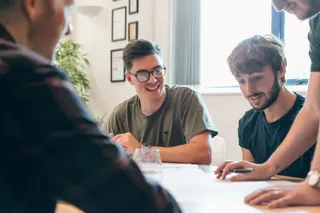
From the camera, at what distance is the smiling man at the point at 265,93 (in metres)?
1.96

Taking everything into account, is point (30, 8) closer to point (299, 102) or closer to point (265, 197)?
point (265, 197)

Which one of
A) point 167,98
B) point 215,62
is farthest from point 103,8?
point 167,98

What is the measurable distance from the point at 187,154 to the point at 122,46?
2650 millimetres

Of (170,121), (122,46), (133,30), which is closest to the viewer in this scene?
(170,121)

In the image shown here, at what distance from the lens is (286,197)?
1.04 m

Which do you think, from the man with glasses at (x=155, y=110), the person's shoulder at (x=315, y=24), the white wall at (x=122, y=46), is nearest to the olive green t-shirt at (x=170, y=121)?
the man with glasses at (x=155, y=110)

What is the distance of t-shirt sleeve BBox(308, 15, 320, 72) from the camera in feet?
5.20

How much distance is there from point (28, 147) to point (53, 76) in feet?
0.25

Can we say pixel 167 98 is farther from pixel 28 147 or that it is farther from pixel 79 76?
pixel 79 76

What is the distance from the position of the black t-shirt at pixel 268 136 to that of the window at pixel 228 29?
1.72 meters

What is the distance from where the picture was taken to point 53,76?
0.42 metres

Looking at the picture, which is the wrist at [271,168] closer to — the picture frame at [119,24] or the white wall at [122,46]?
the white wall at [122,46]

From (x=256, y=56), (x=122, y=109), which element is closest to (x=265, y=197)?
(x=256, y=56)

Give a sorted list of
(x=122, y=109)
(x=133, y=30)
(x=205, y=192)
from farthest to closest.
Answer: (x=133, y=30)
(x=122, y=109)
(x=205, y=192)
